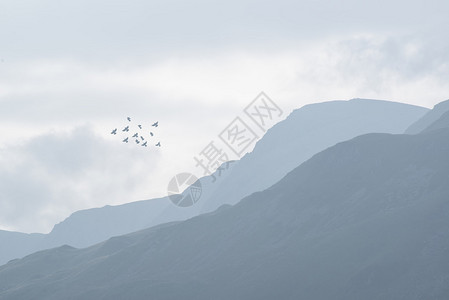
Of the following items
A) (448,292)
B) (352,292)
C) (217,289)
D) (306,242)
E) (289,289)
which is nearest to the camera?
(448,292)

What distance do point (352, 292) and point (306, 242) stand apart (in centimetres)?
3819

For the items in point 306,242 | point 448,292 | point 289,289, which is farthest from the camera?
point 306,242

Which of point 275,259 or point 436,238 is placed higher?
point 275,259

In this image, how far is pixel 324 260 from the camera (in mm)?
176375

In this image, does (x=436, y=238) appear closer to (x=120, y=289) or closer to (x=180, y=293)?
(x=180, y=293)

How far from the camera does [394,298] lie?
14700 centimetres

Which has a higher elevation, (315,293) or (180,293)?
(180,293)

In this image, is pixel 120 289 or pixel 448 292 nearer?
pixel 448 292

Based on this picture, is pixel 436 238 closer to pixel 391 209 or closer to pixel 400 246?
pixel 400 246

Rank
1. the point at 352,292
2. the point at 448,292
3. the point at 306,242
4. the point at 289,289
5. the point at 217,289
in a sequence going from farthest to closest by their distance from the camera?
1. the point at 306,242
2. the point at 217,289
3. the point at 289,289
4. the point at 352,292
5. the point at 448,292

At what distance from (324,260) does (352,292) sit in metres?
21.3

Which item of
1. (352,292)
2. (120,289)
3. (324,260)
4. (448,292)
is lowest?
(448,292)

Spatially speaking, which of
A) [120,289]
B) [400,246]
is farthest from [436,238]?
[120,289]

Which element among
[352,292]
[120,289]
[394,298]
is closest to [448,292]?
[394,298]
